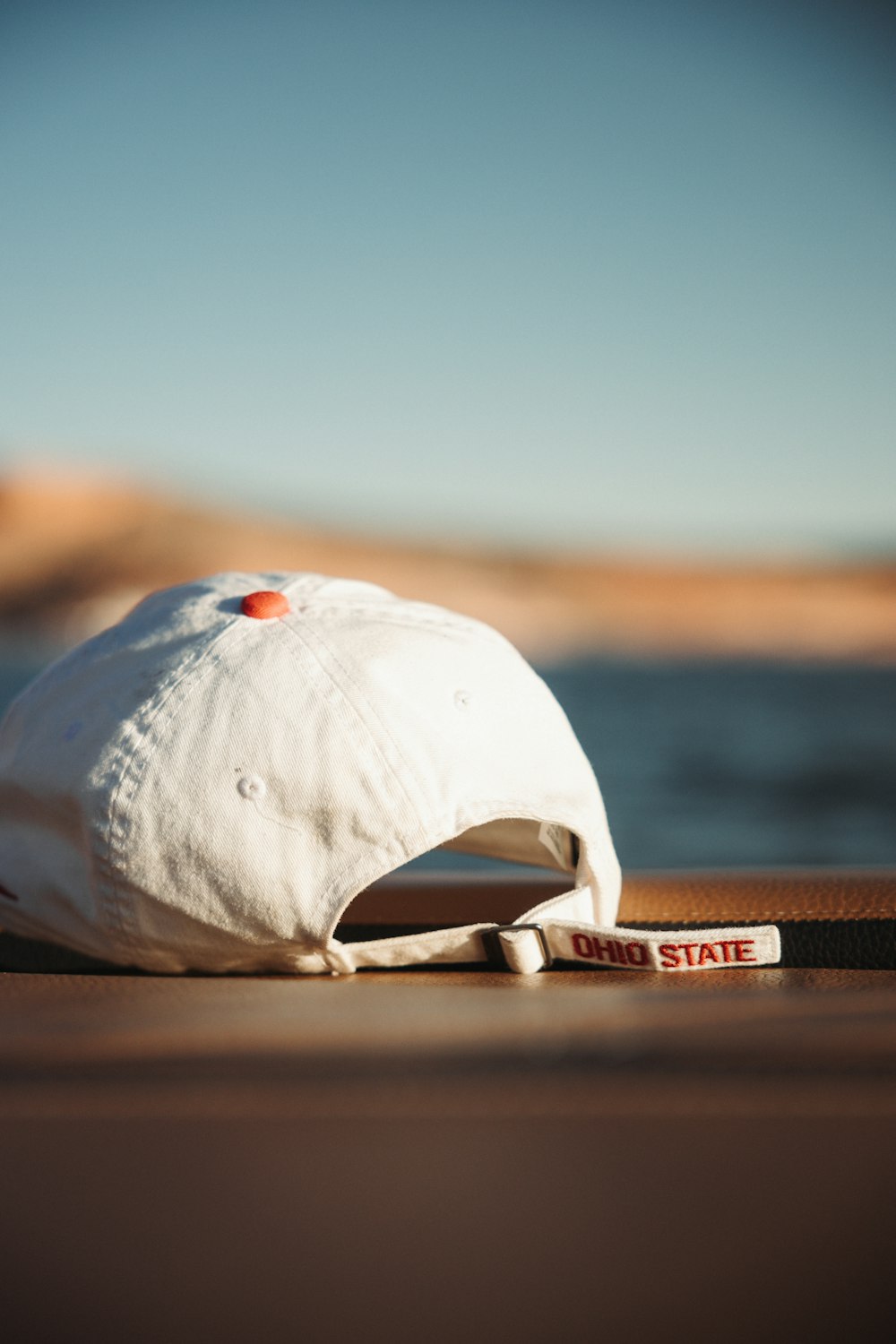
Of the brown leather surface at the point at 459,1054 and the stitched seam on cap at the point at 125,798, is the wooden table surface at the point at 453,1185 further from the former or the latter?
the stitched seam on cap at the point at 125,798

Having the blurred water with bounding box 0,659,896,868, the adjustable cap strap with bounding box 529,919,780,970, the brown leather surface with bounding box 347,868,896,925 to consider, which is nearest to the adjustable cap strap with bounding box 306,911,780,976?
the adjustable cap strap with bounding box 529,919,780,970

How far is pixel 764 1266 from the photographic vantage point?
521 millimetres

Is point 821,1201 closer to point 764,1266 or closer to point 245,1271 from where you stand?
point 764,1266

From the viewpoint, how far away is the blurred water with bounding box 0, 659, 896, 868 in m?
11.2

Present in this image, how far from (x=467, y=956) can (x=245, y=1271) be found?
57cm

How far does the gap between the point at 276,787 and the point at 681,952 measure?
351 mm

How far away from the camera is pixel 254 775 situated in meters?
0.98

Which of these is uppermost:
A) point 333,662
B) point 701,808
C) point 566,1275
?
point 333,662

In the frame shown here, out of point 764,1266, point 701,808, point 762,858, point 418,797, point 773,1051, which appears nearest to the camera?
point 764,1266

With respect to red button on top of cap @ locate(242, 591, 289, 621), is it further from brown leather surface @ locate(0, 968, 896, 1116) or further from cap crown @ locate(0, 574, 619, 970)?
brown leather surface @ locate(0, 968, 896, 1116)

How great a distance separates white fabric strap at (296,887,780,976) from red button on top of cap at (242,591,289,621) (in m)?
0.29

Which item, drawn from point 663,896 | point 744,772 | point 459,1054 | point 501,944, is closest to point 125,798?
point 501,944

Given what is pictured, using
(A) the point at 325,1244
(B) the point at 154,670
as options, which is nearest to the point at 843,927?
(B) the point at 154,670

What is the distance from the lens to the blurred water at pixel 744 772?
442 inches
